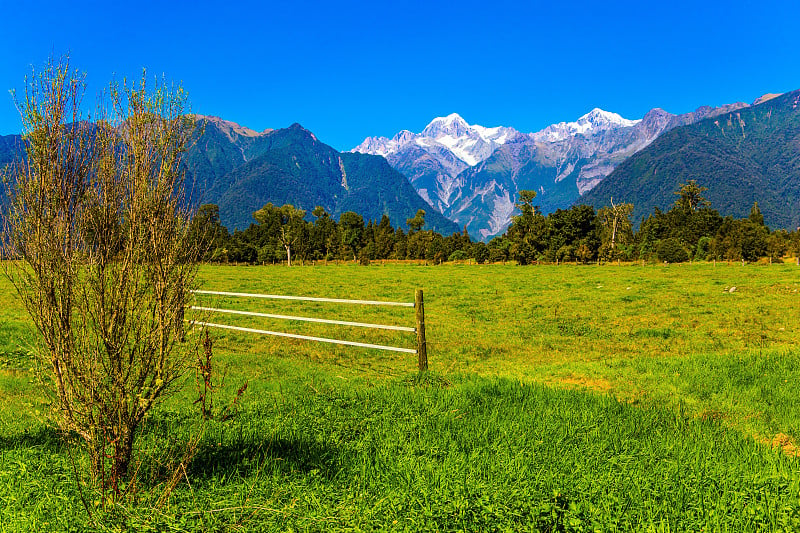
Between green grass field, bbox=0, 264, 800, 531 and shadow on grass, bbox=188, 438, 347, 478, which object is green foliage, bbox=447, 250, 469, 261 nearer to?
green grass field, bbox=0, 264, 800, 531

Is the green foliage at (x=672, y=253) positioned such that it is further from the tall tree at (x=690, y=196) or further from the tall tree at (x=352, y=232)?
the tall tree at (x=352, y=232)

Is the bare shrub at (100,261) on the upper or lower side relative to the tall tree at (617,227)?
lower

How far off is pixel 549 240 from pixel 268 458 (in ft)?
242

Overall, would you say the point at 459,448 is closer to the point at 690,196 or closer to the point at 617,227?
the point at 617,227

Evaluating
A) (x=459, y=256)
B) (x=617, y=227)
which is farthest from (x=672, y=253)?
(x=459, y=256)

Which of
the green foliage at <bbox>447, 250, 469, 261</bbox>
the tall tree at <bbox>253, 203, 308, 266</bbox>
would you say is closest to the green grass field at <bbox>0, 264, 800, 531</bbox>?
the green foliage at <bbox>447, 250, 469, 261</bbox>

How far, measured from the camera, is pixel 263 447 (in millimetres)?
4672

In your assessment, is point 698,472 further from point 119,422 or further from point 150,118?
point 150,118

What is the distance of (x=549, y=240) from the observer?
73000mm

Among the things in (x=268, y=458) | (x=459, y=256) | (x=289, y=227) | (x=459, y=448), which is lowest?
(x=459, y=448)

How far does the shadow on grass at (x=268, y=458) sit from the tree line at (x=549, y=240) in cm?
4780

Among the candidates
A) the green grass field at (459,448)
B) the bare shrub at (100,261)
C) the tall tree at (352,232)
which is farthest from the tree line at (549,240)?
the bare shrub at (100,261)

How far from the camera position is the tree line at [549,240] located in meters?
63.5

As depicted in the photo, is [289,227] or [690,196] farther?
[289,227]
